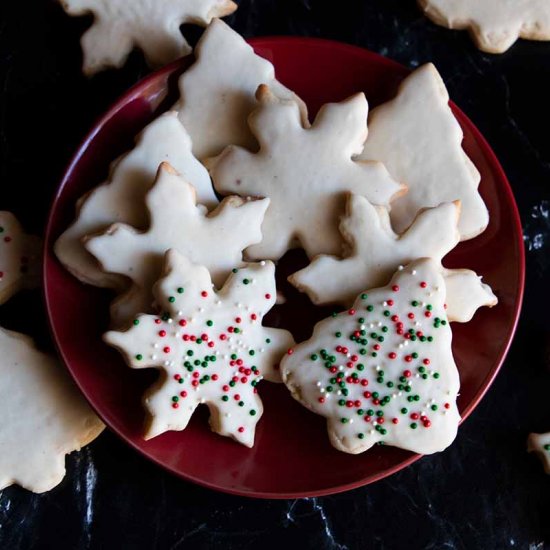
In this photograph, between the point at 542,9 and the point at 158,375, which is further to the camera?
the point at 542,9

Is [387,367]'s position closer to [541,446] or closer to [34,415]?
[541,446]

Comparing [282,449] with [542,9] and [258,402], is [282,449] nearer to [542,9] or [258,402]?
[258,402]

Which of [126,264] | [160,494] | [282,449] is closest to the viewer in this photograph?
[126,264]

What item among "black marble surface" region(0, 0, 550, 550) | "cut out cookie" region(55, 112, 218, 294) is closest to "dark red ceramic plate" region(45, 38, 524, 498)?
"cut out cookie" region(55, 112, 218, 294)

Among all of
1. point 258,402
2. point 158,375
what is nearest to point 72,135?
point 158,375

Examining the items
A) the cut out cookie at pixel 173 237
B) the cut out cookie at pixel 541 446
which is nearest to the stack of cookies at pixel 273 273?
the cut out cookie at pixel 173 237

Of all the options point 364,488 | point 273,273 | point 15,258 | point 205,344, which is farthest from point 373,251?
point 15,258

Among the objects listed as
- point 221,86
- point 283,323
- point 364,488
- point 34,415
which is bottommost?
point 364,488
